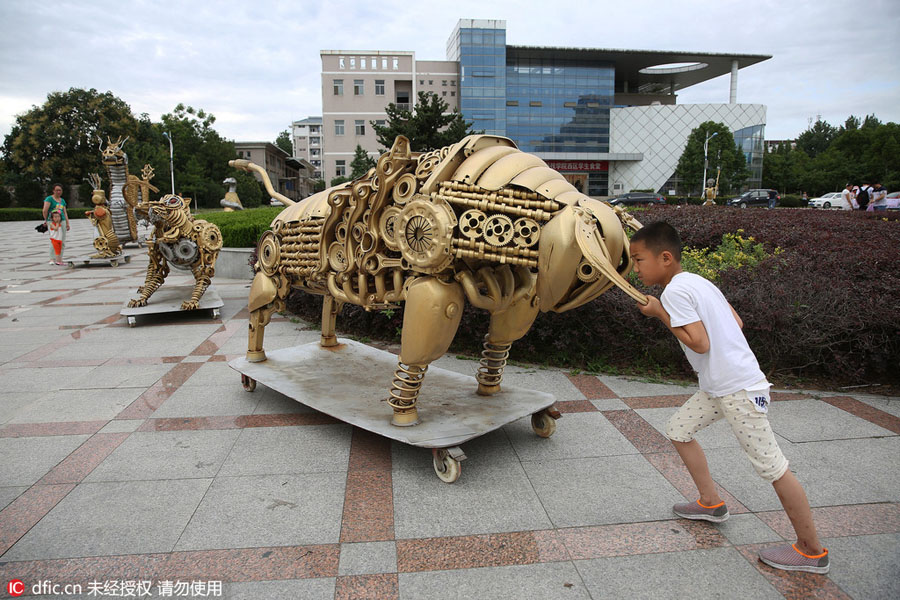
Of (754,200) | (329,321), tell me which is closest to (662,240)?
(329,321)

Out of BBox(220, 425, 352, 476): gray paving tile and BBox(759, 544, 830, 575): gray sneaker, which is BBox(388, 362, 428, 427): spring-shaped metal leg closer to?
BBox(220, 425, 352, 476): gray paving tile

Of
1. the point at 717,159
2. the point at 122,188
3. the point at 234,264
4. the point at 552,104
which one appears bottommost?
the point at 234,264

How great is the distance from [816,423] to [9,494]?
506 centimetres

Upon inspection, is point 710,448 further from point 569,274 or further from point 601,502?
point 569,274

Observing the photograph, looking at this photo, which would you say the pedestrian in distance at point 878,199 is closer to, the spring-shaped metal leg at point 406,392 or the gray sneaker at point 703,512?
the gray sneaker at point 703,512

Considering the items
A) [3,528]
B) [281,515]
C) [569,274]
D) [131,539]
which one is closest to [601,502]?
[569,274]

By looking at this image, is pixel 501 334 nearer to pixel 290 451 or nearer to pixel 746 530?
pixel 290 451

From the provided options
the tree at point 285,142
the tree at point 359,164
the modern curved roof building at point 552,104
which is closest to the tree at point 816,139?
the modern curved roof building at point 552,104

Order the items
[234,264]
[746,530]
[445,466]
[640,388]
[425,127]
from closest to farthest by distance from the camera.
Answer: [746,530]
[445,466]
[640,388]
[234,264]
[425,127]

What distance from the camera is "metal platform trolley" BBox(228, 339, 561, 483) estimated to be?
2979 millimetres

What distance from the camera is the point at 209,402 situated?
4203 mm

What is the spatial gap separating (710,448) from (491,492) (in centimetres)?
151

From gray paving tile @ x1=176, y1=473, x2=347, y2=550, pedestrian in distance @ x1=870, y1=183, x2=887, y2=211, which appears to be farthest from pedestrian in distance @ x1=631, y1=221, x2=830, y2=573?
pedestrian in distance @ x1=870, y1=183, x2=887, y2=211

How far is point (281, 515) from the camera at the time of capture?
2.63m
